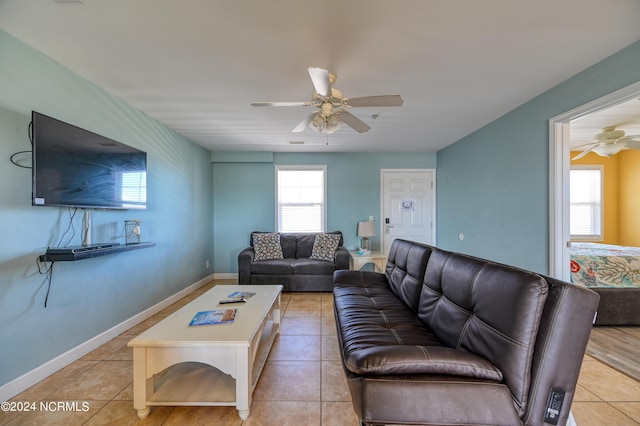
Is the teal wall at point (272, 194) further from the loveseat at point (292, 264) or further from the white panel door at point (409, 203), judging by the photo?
the loveseat at point (292, 264)

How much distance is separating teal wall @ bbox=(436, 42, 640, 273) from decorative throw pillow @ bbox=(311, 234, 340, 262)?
2061mm

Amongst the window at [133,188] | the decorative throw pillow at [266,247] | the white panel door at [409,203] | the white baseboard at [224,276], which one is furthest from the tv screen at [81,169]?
the white panel door at [409,203]

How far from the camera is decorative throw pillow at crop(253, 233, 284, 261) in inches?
163

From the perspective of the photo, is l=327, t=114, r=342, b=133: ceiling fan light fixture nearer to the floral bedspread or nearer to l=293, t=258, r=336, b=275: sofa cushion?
l=293, t=258, r=336, b=275: sofa cushion

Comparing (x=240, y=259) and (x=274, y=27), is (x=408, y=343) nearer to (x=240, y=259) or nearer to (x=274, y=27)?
(x=274, y=27)

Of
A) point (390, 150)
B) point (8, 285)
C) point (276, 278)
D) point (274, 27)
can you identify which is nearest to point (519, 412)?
point (274, 27)

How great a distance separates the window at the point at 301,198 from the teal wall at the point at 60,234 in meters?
1.96

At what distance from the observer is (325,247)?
420 centimetres

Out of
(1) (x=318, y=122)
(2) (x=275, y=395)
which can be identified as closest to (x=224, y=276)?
(2) (x=275, y=395)

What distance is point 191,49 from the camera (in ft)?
5.89

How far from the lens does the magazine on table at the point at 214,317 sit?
1.71 metres

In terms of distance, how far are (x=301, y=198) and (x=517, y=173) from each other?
10.9 ft

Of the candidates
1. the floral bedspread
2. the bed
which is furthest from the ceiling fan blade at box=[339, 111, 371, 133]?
the bed

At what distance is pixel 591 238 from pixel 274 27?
256 inches
